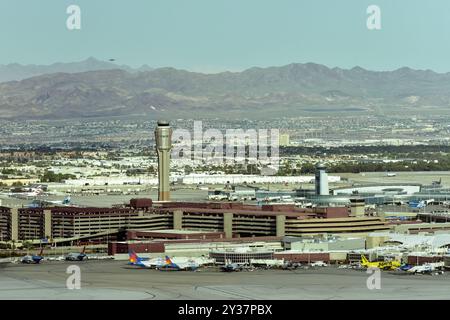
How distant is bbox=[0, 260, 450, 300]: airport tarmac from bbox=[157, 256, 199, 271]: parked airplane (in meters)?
0.74

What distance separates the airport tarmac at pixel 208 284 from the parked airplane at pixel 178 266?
2.43 feet

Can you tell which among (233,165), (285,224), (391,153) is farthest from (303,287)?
(391,153)

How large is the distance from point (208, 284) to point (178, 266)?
8290mm

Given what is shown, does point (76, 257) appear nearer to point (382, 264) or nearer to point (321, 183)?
point (382, 264)

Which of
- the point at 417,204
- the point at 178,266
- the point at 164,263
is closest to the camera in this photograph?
the point at 178,266

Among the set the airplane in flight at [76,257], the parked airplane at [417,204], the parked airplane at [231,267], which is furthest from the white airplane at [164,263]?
the parked airplane at [417,204]

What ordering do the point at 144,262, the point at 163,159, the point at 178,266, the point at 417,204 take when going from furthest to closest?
1. the point at 417,204
2. the point at 163,159
3. the point at 144,262
4. the point at 178,266

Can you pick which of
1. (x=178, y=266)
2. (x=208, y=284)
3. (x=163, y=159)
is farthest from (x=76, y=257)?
(x=163, y=159)

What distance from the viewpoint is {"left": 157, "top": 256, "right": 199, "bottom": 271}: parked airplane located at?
230 feet

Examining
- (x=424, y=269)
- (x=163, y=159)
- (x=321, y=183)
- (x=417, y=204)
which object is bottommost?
(x=424, y=269)

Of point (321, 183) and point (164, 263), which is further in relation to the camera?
point (321, 183)

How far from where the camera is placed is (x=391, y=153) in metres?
185

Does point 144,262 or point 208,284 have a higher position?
point 144,262

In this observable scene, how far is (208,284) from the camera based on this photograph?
6231 cm
